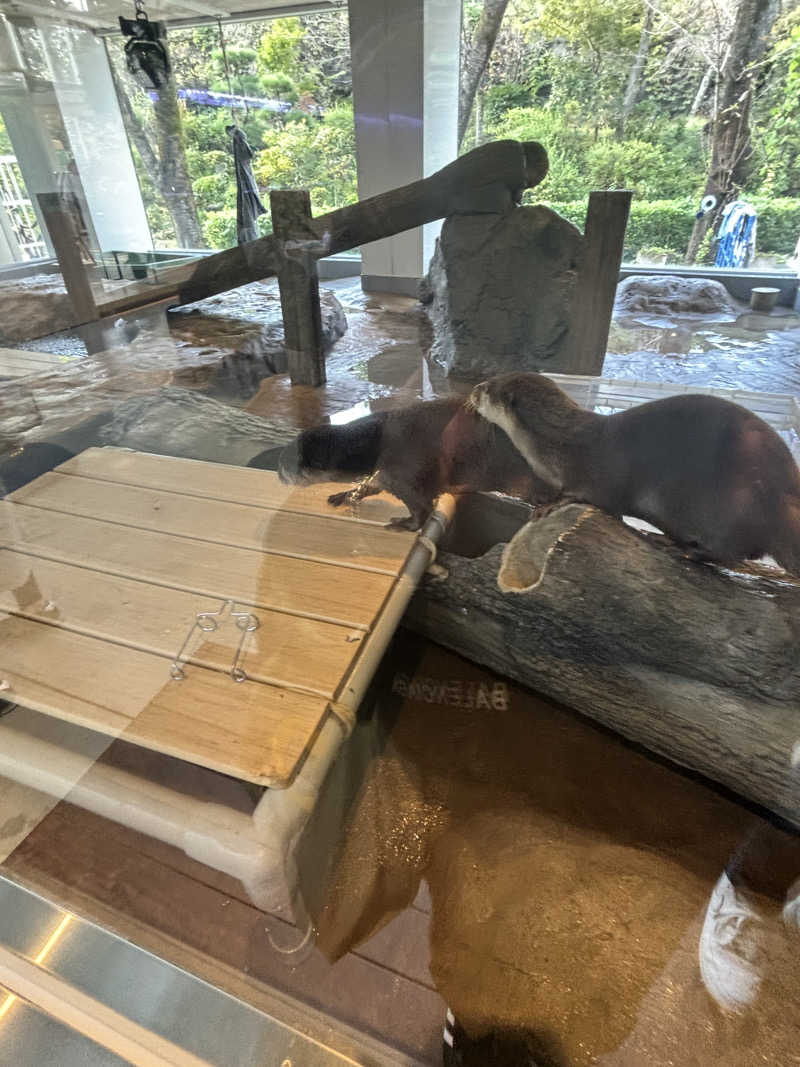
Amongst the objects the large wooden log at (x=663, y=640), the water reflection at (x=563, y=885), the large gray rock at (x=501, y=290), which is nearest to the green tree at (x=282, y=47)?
the large gray rock at (x=501, y=290)

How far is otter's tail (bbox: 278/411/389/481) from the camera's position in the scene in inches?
43.2

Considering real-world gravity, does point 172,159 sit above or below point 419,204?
above

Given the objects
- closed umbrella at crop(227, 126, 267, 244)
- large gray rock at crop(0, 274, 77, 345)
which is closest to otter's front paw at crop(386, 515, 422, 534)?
closed umbrella at crop(227, 126, 267, 244)

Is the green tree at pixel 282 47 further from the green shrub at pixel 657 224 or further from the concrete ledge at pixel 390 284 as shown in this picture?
the green shrub at pixel 657 224

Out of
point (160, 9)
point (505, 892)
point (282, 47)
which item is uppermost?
point (160, 9)

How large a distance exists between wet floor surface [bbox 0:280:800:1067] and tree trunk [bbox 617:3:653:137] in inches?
51.0

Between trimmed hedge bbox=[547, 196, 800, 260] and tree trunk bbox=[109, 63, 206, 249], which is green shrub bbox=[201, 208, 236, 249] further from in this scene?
trimmed hedge bbox=[547, 196, 800, 260]

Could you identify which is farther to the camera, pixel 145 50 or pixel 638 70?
pixel 145 50

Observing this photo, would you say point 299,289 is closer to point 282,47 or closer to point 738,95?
point 282,47

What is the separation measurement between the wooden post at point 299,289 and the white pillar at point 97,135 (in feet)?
1.83

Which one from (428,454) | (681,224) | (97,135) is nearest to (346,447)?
(428,454)

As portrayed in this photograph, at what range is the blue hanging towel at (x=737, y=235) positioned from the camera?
47.6 inches

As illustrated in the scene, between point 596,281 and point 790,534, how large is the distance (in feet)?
3.95

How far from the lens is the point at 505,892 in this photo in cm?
89
